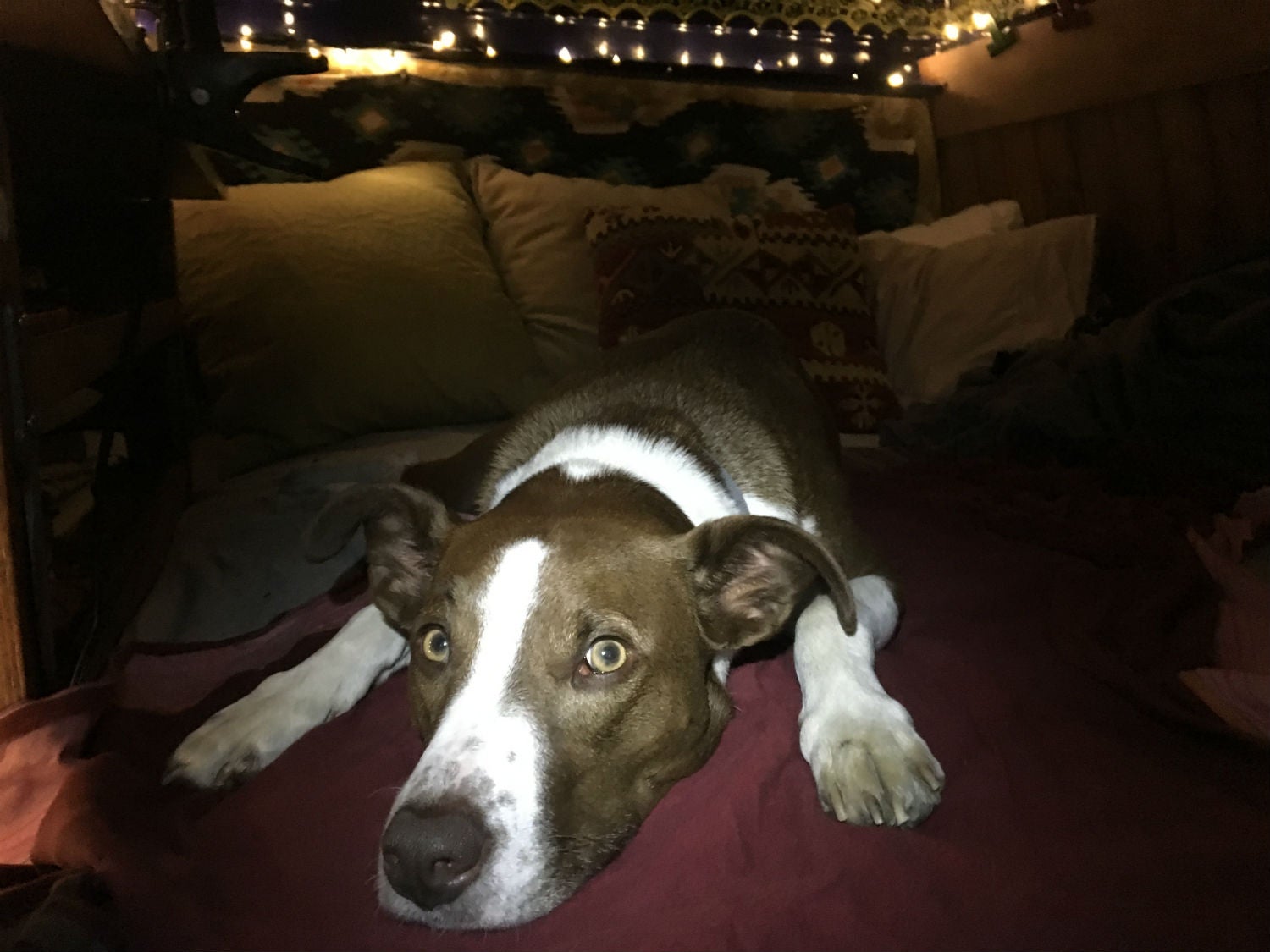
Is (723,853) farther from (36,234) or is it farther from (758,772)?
(36,234)

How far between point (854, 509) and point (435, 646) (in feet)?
4.56

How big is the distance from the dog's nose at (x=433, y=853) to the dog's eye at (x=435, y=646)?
0.28 m

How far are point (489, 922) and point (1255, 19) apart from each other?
3.59 m

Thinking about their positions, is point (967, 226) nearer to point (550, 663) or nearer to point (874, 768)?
point (874, 768)

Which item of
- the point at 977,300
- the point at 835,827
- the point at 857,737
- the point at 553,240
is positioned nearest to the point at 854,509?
the point at 857,737

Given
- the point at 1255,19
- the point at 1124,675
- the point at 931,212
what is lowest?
the point at 1124,675

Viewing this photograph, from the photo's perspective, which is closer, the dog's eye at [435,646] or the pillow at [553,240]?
the dog's eye at [435,646]

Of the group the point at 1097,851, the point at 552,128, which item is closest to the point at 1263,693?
the point at 1097,851

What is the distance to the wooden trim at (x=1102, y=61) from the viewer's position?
3.10 meters

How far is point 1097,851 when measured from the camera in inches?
44.8

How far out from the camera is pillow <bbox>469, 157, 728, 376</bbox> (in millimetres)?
3311

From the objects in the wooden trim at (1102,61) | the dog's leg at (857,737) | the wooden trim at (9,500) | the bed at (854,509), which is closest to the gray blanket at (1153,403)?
the bed at (854,509)

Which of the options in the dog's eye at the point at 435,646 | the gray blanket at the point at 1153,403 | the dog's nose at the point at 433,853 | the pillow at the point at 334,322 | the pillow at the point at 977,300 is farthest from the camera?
the pillow at the point at 977,300

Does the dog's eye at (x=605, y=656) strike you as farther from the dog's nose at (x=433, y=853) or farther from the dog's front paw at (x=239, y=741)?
the dog's front paw at (x=239, y=741)
